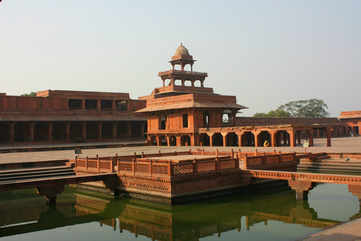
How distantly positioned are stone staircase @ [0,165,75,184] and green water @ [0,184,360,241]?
128 cm

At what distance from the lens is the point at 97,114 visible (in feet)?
164

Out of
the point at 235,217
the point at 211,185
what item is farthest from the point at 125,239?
the point at 211,185

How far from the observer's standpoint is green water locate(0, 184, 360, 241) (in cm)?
1334

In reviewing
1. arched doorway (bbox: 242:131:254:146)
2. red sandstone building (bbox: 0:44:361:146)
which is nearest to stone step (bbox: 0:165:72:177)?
red sandstone building (bbox: 0:44:361:146)

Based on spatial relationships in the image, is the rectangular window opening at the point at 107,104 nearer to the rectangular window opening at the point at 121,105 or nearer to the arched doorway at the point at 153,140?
the rectangular window opening at the point at 121,105

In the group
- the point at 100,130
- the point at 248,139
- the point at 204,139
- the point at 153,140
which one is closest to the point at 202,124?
the point at 204,139

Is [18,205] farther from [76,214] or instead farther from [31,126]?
[31,126]

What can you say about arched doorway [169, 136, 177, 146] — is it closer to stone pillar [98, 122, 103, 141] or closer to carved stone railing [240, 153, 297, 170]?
stone pillar [98, 122, 103, 141]

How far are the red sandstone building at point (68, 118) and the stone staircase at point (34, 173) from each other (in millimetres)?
22410

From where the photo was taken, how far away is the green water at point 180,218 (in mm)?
13344

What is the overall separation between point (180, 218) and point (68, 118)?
34.7m

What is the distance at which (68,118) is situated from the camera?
46.6m

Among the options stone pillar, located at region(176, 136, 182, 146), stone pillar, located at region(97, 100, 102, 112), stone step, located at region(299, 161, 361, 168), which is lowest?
stone step, located at region(299, 161, 361, 168)

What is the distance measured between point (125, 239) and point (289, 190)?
34.9 feet
